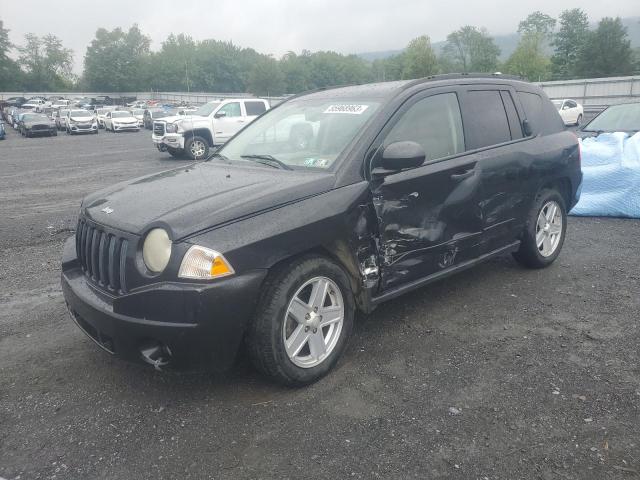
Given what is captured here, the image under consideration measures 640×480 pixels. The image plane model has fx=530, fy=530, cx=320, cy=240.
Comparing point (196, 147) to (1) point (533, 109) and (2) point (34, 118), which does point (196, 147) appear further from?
(2) point (34, 118)

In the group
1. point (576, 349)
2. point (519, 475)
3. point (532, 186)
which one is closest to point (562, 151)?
point (532, 186)

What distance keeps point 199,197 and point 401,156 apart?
1315 millimetres

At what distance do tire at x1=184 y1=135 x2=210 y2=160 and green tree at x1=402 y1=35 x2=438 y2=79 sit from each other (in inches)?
1920

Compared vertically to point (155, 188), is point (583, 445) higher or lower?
lower

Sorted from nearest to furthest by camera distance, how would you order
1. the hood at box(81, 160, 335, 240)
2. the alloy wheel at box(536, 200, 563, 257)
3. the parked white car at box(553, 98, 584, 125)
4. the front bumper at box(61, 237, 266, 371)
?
1. the front bumper at box(61, 237, 266, 371)
2. the hood at box(81, 160, 335, 240)
3. the alloy wheel at box(536, 200, 563, 257)
4. the parked white car at box(553, 98, 584, 125)

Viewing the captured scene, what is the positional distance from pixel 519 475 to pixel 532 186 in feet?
9.75

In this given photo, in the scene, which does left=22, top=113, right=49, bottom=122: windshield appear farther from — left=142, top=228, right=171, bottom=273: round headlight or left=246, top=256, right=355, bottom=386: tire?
left=246, top=256, right=355, bottom=386: tire

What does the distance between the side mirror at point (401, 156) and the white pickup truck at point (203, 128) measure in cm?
1433

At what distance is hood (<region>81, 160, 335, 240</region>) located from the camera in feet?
9.66

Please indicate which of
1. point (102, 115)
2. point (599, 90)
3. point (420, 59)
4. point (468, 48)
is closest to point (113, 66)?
point (420, 59)

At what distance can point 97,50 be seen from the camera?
10844 cm

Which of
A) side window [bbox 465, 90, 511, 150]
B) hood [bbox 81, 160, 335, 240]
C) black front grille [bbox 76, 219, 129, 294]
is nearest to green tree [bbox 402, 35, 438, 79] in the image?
side window [bbox 465, 90, 511, 150]

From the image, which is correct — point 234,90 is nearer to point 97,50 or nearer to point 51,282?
point 97,50

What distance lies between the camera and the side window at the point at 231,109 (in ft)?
57.5
